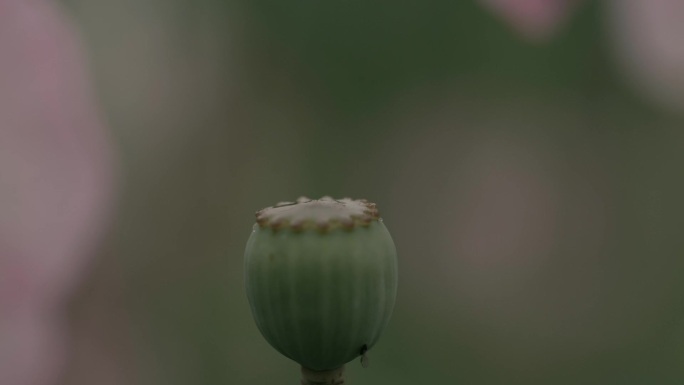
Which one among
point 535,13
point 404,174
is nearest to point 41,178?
point 404,174

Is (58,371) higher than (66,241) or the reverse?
the reverse

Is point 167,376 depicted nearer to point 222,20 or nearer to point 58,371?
point 58,371

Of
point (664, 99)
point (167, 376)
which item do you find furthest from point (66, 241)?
point (664, 99)

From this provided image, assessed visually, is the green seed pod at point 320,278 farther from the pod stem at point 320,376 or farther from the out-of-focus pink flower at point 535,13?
the out-of-focus pink flower at point 535,13

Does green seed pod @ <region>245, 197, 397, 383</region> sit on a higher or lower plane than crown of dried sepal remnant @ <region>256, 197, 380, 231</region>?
lower

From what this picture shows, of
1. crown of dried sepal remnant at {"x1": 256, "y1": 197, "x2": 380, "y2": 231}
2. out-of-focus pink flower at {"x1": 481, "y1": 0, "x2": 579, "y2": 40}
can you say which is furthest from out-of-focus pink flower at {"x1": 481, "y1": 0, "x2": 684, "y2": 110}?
crown of dried sepal remnant at {"x1": 256, "y1": 197, "x2": 380, "y2": 231}

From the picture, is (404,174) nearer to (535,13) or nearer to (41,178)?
(535,13)

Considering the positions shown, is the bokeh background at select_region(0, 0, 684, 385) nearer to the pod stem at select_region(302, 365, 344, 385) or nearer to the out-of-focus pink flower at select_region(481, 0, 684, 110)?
the out-of-focus pink flower at select_region(481, 0, 684, 110)
